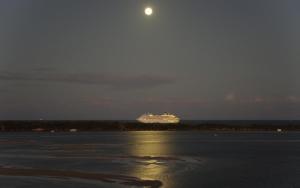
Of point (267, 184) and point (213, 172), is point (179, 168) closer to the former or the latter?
point (213, 172)

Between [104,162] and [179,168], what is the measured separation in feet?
27.3

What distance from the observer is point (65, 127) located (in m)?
195

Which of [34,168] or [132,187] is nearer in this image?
[132,187]

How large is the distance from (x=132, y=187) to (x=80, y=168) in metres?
12.0

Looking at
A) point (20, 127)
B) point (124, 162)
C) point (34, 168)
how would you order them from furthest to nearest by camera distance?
point (20, 127) < point (124, 162) < point (34, 168)

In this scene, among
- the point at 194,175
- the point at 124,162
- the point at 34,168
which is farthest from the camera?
the point at 124,162

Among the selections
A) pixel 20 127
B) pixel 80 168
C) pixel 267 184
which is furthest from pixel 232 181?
pixel 20 127

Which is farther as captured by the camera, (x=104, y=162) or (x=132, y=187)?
(x=104, y=162)

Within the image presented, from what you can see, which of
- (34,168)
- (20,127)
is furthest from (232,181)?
(20,127)

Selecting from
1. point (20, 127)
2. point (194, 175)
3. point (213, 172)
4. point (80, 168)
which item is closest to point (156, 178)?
point (194, 175)

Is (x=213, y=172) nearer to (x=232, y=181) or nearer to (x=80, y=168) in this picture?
(x=232, y=181)

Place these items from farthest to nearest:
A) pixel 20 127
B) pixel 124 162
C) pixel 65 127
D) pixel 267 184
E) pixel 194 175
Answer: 1. pixel 65 127
2. pixel 20 127
3. pixel 124 162
4. pixel 194 175
5. pixel 267 184

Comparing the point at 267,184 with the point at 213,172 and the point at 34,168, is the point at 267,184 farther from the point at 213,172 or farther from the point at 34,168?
the point at 34,168

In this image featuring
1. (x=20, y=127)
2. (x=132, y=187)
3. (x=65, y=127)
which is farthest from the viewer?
(x=65, y=127)
